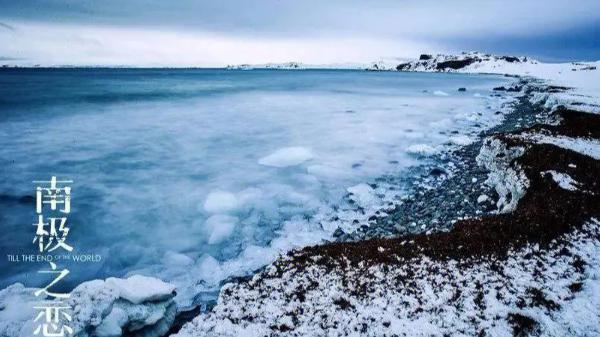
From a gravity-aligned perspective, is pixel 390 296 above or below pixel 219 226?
above

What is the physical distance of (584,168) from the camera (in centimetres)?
1013

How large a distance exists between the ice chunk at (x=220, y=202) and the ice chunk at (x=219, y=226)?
567 mm

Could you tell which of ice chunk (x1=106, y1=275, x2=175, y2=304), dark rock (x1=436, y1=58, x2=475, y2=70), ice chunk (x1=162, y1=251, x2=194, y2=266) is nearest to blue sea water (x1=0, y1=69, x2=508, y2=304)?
ice chunk (x1=162, y1=251, x2=194, y2=266)

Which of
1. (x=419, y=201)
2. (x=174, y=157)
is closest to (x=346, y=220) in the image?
(x=419, y=201)

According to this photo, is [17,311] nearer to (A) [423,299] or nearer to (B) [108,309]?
(B) [108,309]

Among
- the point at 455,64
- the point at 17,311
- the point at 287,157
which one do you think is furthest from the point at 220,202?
the point at 455,64

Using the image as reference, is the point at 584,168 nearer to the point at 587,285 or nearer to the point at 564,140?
the point at 564,140

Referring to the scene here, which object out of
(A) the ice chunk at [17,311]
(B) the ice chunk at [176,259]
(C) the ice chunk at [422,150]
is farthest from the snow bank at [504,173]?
(A) the ice chunk at [17,311]

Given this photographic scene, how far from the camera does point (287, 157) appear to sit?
1811cm

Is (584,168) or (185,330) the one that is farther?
(584,168)

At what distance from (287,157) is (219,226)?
796 cm

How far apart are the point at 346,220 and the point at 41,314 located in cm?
757

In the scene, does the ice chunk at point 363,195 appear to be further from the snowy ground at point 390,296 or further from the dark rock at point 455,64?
the dark rock at point 455,64

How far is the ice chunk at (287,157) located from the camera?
17.2 metres
